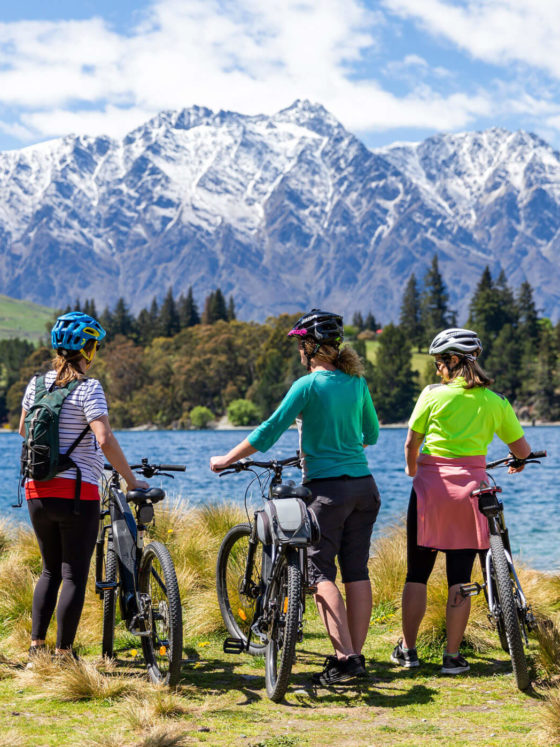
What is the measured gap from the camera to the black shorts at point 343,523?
5219mm

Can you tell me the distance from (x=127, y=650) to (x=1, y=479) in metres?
43.3

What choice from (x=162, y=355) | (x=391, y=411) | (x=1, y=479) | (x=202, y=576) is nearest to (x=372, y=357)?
(x=391, y=411)

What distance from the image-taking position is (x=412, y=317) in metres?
173

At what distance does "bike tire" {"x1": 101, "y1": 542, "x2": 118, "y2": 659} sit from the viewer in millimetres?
5469

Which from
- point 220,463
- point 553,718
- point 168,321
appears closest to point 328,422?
point 220,463

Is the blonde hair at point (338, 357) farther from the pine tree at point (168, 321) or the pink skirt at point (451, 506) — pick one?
the pine tree at point (168, 321)

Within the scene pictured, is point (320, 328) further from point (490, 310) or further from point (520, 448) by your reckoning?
point (490, 310)

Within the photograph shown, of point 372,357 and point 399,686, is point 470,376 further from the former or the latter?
point 372,357

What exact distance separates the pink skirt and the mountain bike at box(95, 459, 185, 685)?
1.51 metres

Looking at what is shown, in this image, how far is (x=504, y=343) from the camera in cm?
13600

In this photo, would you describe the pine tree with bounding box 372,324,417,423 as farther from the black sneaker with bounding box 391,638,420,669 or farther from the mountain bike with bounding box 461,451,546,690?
the mountain bike with bounding box 461,451,546,690

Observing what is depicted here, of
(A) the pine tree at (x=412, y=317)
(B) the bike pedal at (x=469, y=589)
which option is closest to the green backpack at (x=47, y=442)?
(B) the bike pedal at (x=469, y=589)

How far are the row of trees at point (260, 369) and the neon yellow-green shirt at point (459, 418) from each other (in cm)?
11048

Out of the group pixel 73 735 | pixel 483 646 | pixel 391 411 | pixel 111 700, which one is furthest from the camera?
pixel 391 411
